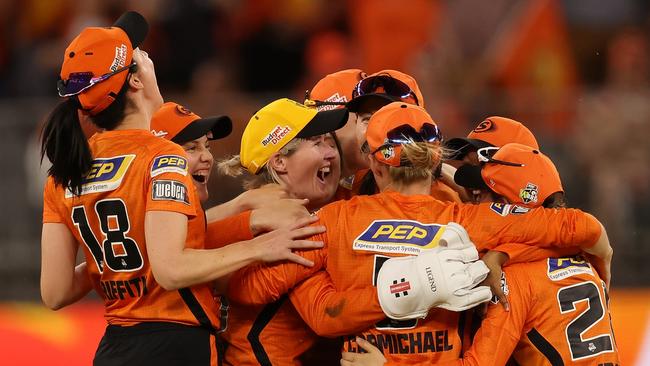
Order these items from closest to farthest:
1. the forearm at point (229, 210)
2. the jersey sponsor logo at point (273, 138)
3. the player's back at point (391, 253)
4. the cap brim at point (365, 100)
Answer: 1. the player's back at point (391, 253)
2. the jersey sponsor logo at point (273, 138)
3. the forearm at point (229, 210)
4. the cap brim at point (365, 100)

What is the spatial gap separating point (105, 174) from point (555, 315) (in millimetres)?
1814

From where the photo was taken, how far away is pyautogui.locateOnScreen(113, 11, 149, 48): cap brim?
497 centimetres

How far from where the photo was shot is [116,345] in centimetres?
473

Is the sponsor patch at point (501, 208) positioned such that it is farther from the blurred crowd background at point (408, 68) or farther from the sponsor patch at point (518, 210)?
the blurred crowd background at point (408, 68)

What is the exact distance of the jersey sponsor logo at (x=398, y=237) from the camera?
180 inches

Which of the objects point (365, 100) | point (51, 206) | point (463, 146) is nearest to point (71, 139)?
point (51, 206)

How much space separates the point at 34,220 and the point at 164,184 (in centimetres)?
604

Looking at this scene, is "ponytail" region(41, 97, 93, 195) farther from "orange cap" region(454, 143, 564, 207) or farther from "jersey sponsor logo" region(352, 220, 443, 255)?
"orange cap" region(454, 143, 564, 207)

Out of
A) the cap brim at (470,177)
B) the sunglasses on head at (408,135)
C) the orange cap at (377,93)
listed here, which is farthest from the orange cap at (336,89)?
the sunglasses on head at (408,135)

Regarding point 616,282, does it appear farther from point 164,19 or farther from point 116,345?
point 116,345

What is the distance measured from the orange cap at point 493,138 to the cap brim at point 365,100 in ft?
1.09

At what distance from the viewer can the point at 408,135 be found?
15.5 feet

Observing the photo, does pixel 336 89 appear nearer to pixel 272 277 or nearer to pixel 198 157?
pixel 198 157

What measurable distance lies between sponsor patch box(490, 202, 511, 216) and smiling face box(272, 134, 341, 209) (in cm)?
82
